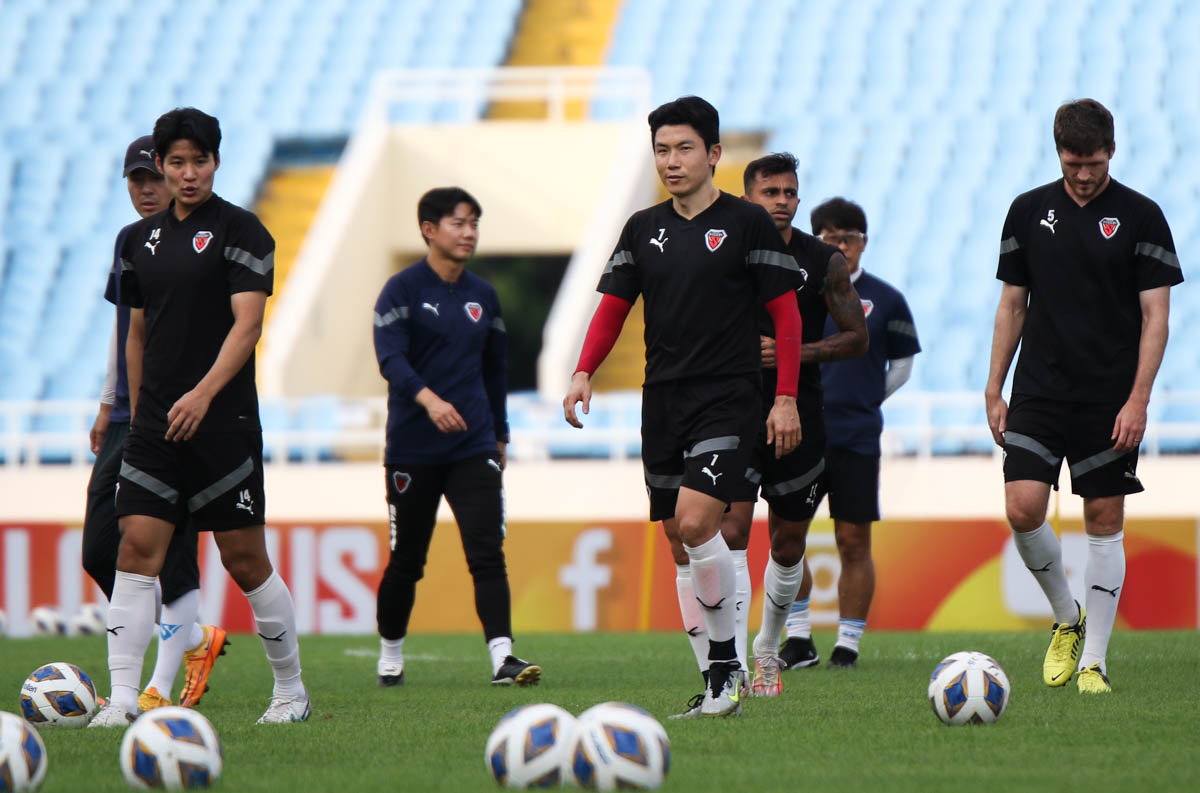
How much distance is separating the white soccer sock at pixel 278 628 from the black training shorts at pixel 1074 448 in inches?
111

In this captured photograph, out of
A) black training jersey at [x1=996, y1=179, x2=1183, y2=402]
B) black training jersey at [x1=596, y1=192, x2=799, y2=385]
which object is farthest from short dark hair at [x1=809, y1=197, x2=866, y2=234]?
black training jersey at [x1=596, y1=192, x2=799, y2=385]

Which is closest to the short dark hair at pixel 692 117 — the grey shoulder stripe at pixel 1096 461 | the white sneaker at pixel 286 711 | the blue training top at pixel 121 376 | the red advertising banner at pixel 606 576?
the grey shoulder stripe at pixel 1096 461

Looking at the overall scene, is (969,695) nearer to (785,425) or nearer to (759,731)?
(759,731)

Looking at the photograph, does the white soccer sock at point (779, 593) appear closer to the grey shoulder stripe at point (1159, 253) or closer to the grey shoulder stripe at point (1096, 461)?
the grey shoulder stripe at point (1096, 461)

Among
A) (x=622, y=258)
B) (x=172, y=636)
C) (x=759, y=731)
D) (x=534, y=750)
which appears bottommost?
(x=759, y=731)

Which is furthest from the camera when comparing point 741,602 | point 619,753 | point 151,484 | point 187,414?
point 741,602

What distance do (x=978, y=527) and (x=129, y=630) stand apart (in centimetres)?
749

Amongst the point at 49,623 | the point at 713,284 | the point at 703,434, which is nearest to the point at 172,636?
the point at 703,434

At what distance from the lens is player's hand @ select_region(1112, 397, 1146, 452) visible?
659 centimetres

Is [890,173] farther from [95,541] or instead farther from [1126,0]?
[95,541]

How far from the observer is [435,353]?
834 centimetres

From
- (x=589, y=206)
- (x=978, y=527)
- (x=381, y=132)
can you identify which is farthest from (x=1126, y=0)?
(x=978, y=527)

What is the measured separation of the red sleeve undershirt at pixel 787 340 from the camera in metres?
6.35

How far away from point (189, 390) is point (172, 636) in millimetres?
1120
